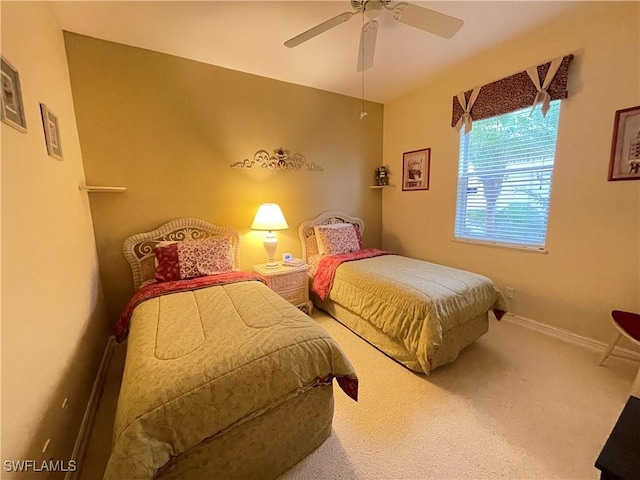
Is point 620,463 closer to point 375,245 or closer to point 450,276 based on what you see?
point 450,276

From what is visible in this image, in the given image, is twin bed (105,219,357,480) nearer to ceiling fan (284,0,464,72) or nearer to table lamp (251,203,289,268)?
table lamp (251,203,289,268)

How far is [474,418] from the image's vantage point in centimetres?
163

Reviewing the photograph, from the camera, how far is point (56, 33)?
1.93 meters

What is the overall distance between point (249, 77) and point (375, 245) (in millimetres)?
2801

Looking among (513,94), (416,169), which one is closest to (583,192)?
(513,94)

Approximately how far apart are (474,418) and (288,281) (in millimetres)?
1884

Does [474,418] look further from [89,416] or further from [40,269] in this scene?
[40,269]

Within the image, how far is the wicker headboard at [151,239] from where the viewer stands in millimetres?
2473

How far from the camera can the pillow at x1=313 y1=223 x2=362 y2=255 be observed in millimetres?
3229

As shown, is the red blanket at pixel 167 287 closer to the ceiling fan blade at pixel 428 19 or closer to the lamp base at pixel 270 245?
the lamp base at pixel 270 245

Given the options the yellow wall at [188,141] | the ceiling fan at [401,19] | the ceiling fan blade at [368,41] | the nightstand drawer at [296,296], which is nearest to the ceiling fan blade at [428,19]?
the ceiling fan at [401,19]

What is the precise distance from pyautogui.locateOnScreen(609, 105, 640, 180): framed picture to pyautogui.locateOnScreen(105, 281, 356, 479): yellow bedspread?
8.40 feet

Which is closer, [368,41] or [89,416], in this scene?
[89,416]

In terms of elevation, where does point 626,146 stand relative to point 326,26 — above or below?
below
